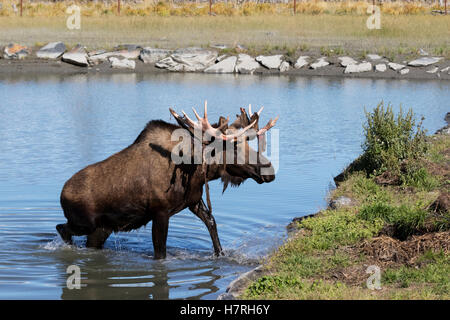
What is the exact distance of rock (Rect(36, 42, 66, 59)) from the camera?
124 feet

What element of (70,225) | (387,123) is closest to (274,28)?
(387,123)

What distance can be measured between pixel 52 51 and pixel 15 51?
1631 mm

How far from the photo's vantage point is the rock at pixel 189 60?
37.5 metres

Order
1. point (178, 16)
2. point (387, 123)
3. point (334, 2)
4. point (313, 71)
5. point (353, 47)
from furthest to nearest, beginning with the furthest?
1. point (334, 2)
2. point (178, 16)
3. point (353, 47)
4. point (313, 71)
5. point (387, 123)

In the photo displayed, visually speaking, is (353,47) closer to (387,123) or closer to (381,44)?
(381,44)

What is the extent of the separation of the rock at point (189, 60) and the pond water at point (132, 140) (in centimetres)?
175

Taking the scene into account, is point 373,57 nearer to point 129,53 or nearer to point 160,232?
point 129,53

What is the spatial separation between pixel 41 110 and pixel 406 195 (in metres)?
14.8

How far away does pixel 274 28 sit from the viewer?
45.8 metres

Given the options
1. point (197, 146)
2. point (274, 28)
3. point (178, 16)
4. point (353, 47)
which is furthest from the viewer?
point (178, 16)

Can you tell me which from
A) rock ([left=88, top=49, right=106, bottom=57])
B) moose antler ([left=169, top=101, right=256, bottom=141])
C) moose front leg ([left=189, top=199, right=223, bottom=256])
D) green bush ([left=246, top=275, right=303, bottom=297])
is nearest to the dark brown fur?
moose front leg ([left=189, top=199, right=223, bottom=256])

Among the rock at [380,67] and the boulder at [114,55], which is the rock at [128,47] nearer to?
the boulder at [114,55]

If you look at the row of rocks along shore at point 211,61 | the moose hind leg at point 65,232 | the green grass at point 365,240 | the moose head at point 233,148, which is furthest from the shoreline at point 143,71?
the moose head at point 233,148

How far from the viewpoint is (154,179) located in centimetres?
1037
